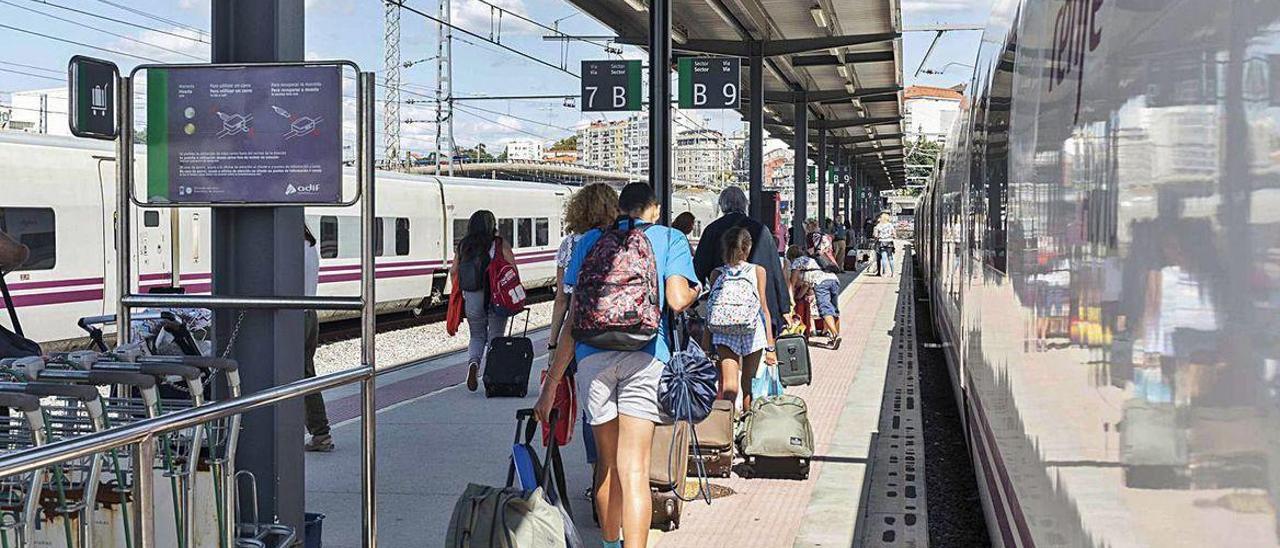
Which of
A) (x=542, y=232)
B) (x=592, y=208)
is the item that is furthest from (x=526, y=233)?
(x=592, y=208)

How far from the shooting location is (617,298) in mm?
5152

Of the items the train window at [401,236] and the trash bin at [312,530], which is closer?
the trash bin at [312,530]

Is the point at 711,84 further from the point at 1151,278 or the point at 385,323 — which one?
the point at 1151,278

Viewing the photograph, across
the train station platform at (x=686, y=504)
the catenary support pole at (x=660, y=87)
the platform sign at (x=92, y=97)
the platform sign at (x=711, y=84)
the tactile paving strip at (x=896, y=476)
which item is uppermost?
the platform sign at (x=711, y=84)

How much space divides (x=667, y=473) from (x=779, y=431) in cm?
146

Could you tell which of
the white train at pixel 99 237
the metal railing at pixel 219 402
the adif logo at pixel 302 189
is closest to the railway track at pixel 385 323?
the white train at pixel 99 237

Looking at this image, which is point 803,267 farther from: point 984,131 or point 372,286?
point 372,286

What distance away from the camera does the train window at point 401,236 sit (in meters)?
21.8

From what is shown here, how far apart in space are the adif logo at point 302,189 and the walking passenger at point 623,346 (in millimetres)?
1187

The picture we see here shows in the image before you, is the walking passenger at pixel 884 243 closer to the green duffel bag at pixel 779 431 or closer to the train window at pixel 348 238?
the train window at pixel 348 238

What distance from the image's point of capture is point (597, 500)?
5.62 meters

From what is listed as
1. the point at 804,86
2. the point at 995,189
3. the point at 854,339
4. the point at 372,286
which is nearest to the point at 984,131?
the point at 995,189

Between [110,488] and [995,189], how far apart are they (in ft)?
12.9

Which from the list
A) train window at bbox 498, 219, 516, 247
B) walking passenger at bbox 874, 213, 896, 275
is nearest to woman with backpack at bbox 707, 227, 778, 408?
train window at bbox 498, 219, 516, 247
